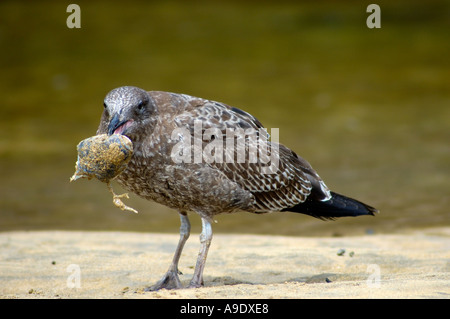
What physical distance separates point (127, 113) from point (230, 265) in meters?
2.19

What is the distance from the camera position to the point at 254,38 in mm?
21156

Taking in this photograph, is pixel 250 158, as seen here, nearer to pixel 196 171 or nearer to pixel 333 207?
pixel 196 171

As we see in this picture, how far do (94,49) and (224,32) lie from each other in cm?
400

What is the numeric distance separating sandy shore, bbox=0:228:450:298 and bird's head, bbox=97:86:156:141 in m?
1.30

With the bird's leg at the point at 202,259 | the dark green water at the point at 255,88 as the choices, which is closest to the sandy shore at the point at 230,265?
the bird's leg at the point at 202,259

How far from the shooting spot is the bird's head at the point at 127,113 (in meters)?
5.70

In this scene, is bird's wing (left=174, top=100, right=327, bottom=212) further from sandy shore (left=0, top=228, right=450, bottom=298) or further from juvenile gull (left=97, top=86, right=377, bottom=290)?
sandy shore (left=0, top=228, right=450, bottom=298)

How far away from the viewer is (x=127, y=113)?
5.73m

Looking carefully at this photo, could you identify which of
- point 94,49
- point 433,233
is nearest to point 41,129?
point 94,49

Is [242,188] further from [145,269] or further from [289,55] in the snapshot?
[289,55]

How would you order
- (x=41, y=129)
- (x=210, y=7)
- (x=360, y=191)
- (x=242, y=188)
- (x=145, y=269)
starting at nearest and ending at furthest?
(x=242, y=188), (x=145, y=269), (x=360, y=191), (x=41, y=129), (x=210, y=7)

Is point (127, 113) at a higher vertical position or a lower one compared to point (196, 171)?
higher

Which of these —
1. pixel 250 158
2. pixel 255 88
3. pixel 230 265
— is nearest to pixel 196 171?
pixel 250 158

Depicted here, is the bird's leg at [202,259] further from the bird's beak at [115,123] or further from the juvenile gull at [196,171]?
the bird's beak at [115,123]
